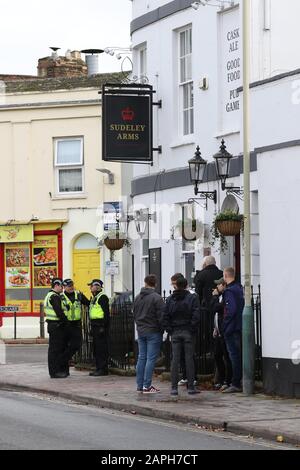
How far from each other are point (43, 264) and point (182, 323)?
786 inches

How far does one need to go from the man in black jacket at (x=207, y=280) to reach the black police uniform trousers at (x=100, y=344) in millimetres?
2680

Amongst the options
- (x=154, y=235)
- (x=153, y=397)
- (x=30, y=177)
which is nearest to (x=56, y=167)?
(x=30, y=177)

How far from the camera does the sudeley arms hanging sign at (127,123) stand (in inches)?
1020

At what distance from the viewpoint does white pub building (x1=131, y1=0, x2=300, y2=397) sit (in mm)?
19578

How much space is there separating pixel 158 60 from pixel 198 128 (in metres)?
2.34

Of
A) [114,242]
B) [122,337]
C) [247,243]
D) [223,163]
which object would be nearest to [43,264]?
[114,242]

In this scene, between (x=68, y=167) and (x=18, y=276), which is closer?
(x=68, y=167)

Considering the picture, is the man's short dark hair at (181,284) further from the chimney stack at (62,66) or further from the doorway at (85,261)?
the chimney stack at (62,66)

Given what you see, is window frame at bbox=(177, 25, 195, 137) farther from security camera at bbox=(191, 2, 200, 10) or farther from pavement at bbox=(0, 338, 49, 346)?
pavement at bbox=(0, 338, 49, 346)

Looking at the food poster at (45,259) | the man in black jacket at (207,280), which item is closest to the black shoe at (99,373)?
the man in black jacket at (207,280)

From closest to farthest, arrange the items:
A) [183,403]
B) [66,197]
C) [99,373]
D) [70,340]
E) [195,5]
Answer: [183,403] → [99,373] → [70,340] → [195,5] → [66,197]

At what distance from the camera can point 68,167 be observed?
39.5 m

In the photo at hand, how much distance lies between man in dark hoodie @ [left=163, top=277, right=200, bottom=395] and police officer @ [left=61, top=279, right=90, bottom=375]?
4.57m

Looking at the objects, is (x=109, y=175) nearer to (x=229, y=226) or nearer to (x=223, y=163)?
(x=223, y=163)
